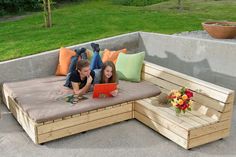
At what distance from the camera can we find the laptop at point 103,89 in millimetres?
5760

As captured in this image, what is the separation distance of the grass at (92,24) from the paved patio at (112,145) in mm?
3014

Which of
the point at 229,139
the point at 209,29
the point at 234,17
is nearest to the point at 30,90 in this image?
the point at 229,139

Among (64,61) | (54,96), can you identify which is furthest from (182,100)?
(64,61)

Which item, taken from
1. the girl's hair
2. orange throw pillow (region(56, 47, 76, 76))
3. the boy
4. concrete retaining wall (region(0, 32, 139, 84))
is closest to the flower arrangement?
the girl's hair

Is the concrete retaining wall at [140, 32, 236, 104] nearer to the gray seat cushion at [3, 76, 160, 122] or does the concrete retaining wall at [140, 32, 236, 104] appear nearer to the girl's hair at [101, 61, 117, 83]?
the gray seat cushion at [3, 76, 160, 122]

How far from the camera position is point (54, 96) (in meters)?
5.96

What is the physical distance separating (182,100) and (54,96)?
1989 millimetres

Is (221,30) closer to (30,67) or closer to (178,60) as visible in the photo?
(178,60)

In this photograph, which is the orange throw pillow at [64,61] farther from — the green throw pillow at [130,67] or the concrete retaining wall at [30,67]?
the green throw pillow at [130,67]

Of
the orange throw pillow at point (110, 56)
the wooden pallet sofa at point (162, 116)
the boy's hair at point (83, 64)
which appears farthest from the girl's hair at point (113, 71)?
the orange throw pillow at point (110, 56)

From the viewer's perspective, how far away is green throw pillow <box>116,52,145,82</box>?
263 inches

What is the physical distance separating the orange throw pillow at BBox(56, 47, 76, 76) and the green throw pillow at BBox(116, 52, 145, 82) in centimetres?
94

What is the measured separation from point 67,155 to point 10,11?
9.97 metres

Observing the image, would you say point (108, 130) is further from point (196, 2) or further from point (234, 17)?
point (196, 2)
